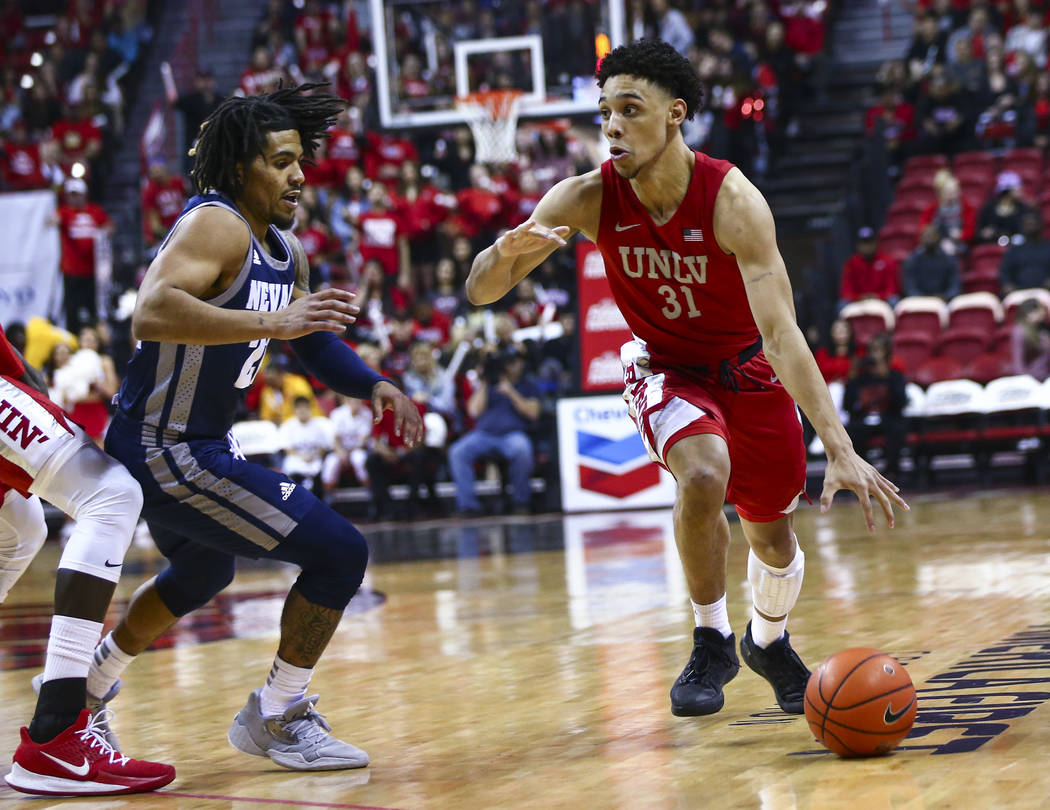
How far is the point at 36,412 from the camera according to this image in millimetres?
4211

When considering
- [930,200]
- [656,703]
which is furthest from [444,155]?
[656,703]

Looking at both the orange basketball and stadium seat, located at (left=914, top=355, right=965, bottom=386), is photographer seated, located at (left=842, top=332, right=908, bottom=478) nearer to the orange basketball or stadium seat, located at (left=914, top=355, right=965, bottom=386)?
stadium seat, located at (left=914, top=355, right=965, bottom=386)

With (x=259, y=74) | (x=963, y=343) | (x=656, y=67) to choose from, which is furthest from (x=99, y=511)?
(x=259, y=74)

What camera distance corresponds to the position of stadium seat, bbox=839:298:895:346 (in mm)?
14359

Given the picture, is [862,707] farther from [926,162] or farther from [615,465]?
[926,162]

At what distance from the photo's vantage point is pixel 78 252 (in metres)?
16.8

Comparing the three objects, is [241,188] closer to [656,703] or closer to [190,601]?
[190,601]

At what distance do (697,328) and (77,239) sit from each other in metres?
13.6

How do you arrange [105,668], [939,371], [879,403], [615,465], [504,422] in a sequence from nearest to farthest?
1. [105,668]
2. [879,403]
3. [615,465]
4. [504,422]
5. [939,371]

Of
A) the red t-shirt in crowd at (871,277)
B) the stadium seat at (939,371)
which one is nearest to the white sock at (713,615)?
the stadium seat at (939,371)

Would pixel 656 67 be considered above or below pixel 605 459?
above

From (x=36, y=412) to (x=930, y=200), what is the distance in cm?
1376

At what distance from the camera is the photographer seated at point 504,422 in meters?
13.5

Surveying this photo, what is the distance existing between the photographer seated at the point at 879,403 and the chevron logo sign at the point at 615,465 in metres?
1.96
